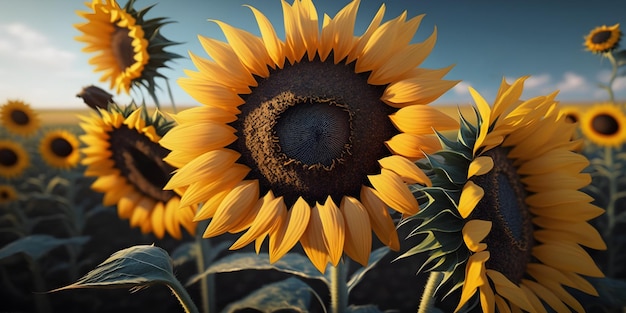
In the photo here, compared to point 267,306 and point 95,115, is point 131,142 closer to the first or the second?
point 95,115

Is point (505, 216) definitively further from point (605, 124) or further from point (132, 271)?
point (605, 124)

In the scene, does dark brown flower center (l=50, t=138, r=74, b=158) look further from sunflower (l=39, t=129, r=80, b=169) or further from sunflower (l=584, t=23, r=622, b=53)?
sunflower (l=584, t=23, r=622, b=53)

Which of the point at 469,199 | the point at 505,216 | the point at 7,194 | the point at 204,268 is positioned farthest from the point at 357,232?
the point at 7,194

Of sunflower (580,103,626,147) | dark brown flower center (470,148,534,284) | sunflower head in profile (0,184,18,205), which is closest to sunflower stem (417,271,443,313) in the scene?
dark brown flower center (470,148,534,284)

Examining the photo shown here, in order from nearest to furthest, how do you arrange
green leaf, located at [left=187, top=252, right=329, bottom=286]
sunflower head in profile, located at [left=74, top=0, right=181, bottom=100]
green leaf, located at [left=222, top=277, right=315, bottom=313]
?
green leaf, located at [left=187, top=252, right=329, bottom=286] → green leaf, located at [left=222, top=277, right=315, bottom=313] → sunflower head in profile, located at [left=74, top=0, right=181, bottom=100]

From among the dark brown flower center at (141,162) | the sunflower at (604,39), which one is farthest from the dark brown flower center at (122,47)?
the sunflower at (604,39)

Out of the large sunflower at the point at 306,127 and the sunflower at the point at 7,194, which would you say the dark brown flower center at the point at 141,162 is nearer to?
the large sunflower at the point at 306,127

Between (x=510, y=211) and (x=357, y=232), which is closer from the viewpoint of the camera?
(x=357, y=232)
